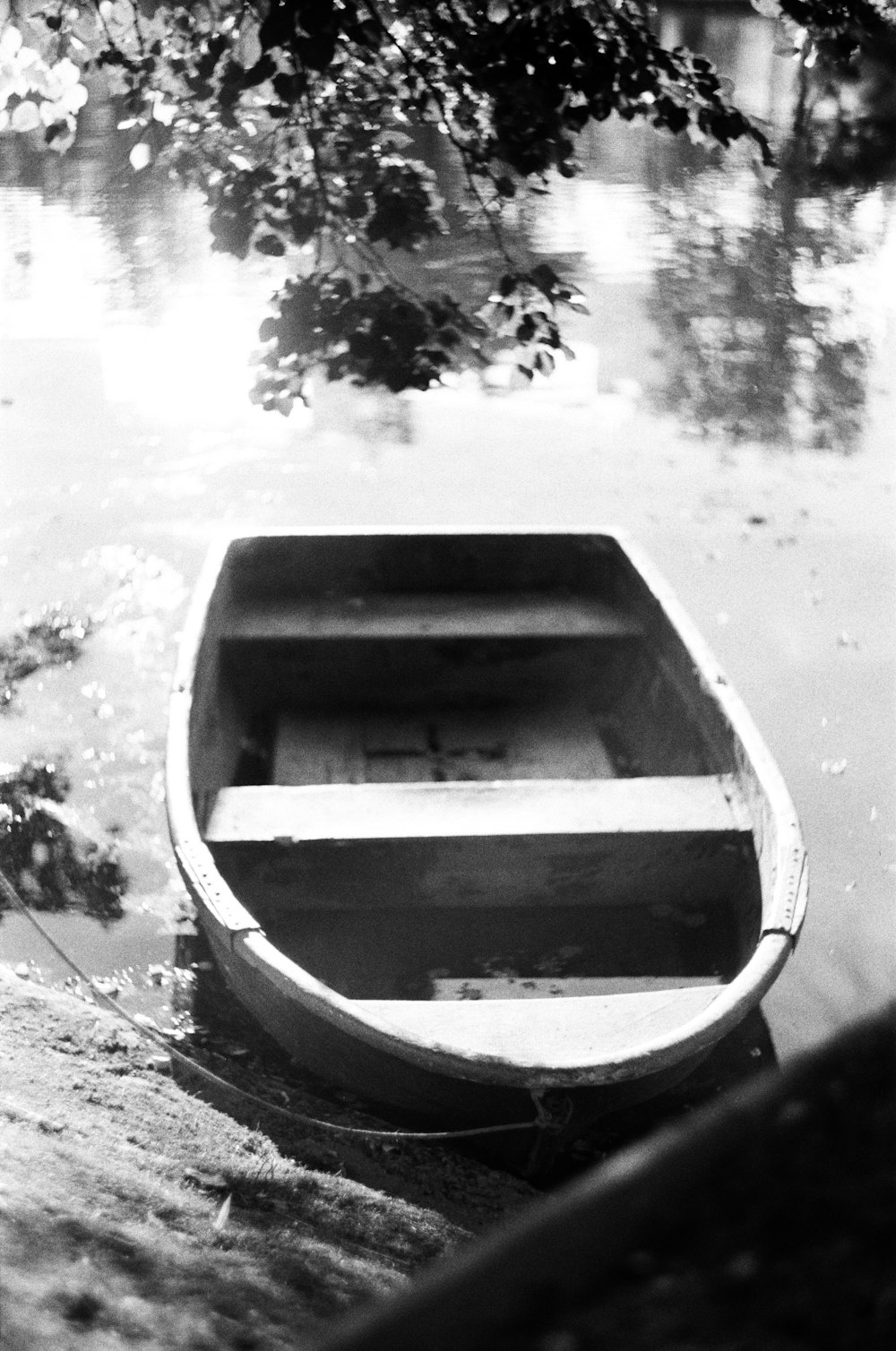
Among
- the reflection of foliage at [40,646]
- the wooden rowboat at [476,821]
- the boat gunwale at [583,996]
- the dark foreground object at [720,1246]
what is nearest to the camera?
the dark foreground object at [720,1246]

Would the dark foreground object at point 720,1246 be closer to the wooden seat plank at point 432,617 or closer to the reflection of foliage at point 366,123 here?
the reflection of foliage at point 366,123

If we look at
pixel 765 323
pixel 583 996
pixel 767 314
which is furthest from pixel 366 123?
pixel 767 314

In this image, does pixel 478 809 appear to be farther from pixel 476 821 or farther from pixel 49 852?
pixel 49 852

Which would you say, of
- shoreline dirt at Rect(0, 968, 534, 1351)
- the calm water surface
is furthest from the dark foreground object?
the calm water surface

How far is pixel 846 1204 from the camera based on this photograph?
0.72 m

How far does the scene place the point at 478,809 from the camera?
4328 mm

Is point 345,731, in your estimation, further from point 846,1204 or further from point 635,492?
point 846,1204

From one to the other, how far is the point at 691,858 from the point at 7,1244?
2.54 metres

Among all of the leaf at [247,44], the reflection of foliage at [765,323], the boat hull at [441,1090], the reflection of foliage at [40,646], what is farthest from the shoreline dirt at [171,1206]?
the reflection of foliage at [765,323]

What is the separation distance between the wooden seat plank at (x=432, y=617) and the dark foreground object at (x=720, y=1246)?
4.99 metres

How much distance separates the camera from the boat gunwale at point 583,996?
3.20 m

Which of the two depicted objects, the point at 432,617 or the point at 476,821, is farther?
the point at 432,617

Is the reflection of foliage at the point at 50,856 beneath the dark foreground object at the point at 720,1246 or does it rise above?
beneath

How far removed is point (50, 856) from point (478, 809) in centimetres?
224
